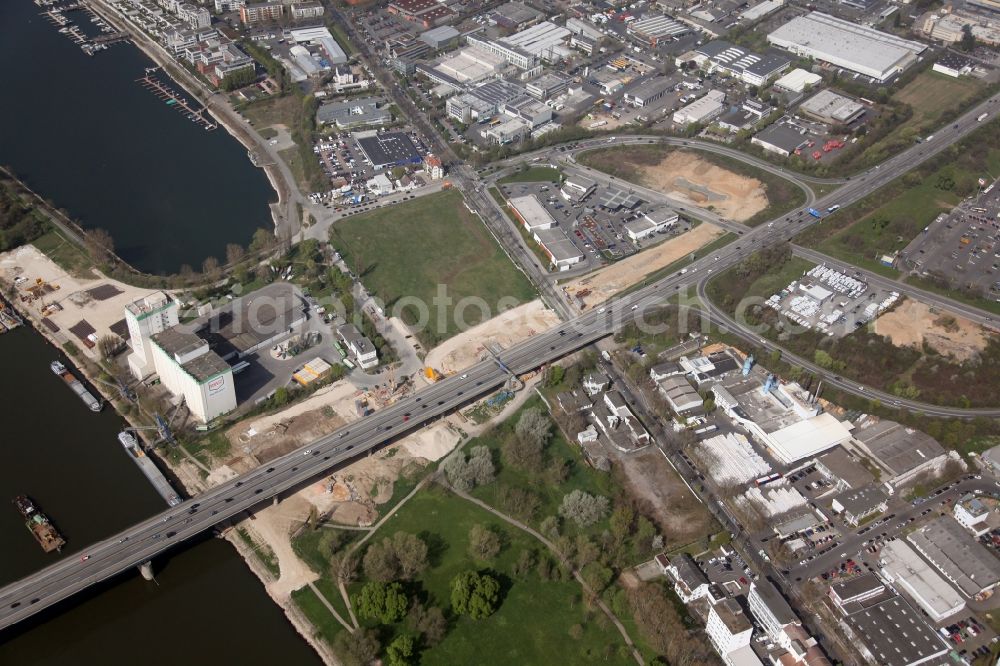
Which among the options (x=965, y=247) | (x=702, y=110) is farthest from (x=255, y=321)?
(x=965, y=247)

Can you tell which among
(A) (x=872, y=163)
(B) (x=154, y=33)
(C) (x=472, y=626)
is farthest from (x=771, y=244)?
(B) (x=154, y=33)

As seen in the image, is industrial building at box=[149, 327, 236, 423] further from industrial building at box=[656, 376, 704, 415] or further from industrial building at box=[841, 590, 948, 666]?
industrial building at box=[841, 590, 948, 666]

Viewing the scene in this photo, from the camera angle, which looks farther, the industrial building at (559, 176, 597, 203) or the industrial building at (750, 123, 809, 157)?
the industrial building at (750, 123, 809, 157)

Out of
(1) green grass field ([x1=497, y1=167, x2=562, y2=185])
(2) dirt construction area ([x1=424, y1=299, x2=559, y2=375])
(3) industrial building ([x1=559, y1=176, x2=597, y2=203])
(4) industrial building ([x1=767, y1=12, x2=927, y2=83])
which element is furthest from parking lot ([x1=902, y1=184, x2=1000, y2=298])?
(2) dirt construction area ([x1=424, y1=299, x2=559, y2=375])

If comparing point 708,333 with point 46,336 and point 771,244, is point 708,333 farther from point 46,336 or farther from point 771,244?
point 46,336

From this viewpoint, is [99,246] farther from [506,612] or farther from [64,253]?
[506,612]

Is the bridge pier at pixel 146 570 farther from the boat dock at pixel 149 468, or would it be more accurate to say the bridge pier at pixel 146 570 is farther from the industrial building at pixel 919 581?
the industrial building at pixel 919 581
